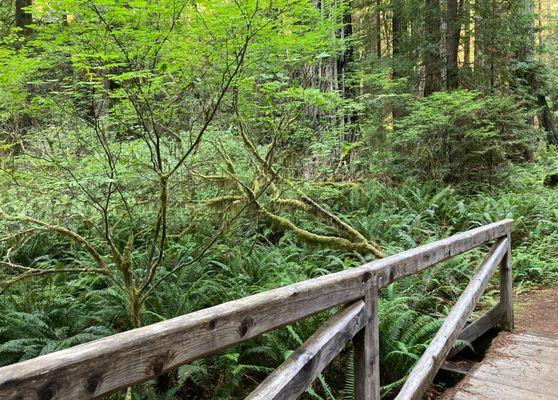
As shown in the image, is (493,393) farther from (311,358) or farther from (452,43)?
(452,43)

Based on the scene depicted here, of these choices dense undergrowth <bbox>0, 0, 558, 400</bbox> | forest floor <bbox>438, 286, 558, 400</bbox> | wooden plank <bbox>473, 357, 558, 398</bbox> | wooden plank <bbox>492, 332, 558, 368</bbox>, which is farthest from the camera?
forest floor <bbox>438, 286, 558, 400</bbox>

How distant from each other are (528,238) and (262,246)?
534 cm

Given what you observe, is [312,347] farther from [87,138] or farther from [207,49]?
[87,138]

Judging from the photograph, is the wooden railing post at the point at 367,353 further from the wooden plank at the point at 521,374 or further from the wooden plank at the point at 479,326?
the wooden plank at the point at 479,326

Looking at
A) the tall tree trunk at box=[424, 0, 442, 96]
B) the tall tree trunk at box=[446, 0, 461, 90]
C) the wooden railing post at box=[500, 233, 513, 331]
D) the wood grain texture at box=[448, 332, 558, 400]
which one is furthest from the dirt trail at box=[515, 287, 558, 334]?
the tall tree trunk at box=[424, 0, 442, 96]

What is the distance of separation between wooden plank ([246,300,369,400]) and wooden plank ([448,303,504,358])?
2.45 m

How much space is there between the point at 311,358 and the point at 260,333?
0.38 meters

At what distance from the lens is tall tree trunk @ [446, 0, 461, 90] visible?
12438 mm

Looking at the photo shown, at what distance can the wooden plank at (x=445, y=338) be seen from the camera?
3105 millimetres

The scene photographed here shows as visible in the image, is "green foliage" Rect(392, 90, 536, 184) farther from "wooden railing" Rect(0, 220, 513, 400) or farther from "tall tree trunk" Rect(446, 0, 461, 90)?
"wooden railing" Rect(0, 220, 513, 400)

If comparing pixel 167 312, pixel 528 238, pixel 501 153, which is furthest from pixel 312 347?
pixel 501 153

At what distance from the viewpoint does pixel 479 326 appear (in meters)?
4.70

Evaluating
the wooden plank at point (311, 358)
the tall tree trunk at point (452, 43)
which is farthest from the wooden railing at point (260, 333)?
the tall tree trunk at point (452, 43)

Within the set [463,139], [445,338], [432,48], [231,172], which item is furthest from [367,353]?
[432,48]
